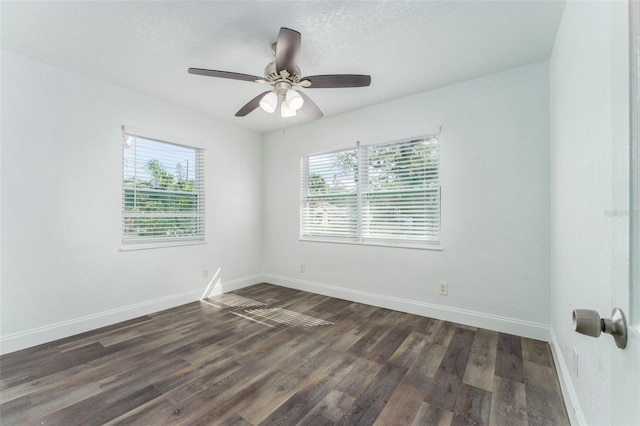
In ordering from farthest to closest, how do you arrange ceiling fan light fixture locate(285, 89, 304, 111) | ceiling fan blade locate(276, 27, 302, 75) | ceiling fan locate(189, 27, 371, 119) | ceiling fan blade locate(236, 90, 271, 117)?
ceiling fan blade locate(236, 90, 271, 117), ceiling fan light fixture locate(285, 89, 304, 111), ceiling fan locate(189, 27, 371, 119), ceiling fan blade locate(276, 27, 302, 75)

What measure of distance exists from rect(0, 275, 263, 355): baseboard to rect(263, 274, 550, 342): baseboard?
1653 millimetres

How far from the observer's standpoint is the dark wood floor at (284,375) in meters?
1.61

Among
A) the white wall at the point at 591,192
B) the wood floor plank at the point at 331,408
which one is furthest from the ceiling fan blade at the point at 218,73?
the wood floor plank at the point at 331,408

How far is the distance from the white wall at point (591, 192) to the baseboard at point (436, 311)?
41 cm

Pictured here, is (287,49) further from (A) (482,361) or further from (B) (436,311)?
(B) (436,311)

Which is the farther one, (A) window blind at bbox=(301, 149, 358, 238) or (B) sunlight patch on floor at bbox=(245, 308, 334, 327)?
(A) window blind at bbox=(301, 149, 358, 238)

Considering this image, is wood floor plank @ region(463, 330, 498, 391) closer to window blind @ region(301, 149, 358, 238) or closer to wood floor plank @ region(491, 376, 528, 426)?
wood floor plank @ region(491, 376, 528, 426)

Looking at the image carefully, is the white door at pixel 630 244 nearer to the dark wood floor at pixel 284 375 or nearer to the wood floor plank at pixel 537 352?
the dark wood floor at pixel 284 375

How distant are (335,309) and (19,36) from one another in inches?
152

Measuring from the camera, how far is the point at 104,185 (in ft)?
9.49

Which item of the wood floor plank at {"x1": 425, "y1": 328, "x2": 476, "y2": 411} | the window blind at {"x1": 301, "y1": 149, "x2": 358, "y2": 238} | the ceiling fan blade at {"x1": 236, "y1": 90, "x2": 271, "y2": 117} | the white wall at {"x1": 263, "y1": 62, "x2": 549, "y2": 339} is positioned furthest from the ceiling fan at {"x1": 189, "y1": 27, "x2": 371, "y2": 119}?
the wood floor plank at {"x1": 425, "y1": 328, "x2": 476, "y2": 411}

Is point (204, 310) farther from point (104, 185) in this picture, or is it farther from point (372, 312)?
point (372, 312)

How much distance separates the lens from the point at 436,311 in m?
3.01

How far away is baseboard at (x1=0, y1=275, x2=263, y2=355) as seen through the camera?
7.70 ft
